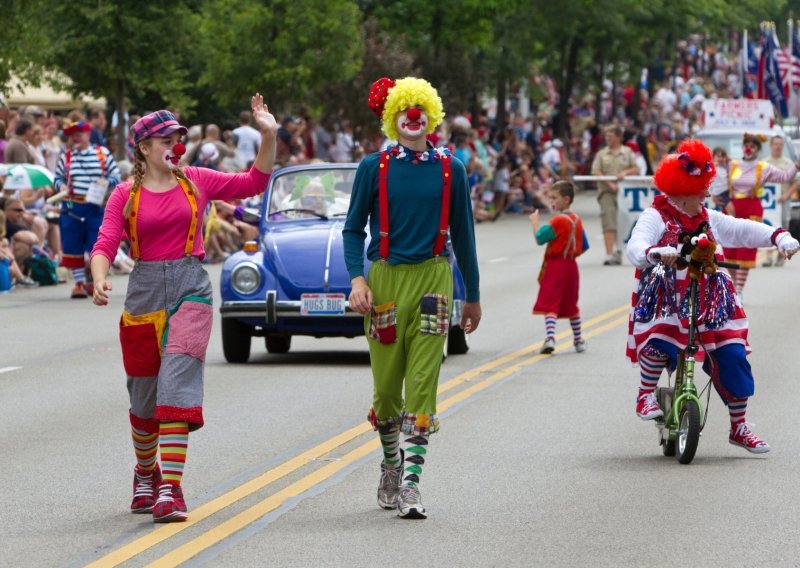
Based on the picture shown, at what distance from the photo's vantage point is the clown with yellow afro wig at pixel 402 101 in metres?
8.13

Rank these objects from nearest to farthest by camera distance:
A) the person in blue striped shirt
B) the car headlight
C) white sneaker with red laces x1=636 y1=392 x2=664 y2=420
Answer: white sneaker with red laces x1=636 y1=392 x2=664 y2=420, the car headlight, the person in blue striped shirt

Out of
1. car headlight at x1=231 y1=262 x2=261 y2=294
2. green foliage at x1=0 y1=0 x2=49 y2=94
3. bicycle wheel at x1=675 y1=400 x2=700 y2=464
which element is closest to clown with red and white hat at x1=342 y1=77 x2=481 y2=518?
bicycle wheel at x1=675 y1=400 x2=700 y2=464

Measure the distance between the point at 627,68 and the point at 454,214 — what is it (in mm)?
48831

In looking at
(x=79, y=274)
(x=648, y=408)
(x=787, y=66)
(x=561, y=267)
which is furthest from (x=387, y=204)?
(x=787, y=66)

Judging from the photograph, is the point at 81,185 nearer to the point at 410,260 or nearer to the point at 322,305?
the point at 322,305

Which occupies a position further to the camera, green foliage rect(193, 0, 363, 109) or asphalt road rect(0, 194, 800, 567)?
green foliage rect(193, 0, 363, 109)

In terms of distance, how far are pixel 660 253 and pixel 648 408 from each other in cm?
101

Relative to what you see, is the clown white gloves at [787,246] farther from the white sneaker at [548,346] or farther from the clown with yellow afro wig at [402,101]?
the white sneaker at [548,346]

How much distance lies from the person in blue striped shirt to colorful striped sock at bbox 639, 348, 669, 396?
10729 mm

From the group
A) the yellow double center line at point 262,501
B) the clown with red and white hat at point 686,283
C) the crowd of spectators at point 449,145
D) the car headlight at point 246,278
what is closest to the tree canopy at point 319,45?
the crowd of spectators at point 449,145

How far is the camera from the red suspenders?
809 cm

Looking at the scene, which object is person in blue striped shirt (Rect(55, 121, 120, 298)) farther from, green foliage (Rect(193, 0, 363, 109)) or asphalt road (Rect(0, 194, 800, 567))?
green foliage (Rect(193, 0, 363, 109))

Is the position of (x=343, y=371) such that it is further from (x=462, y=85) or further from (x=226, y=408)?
(x=462, y=85)

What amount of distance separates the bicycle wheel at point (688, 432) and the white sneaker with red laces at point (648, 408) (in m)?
0.17
